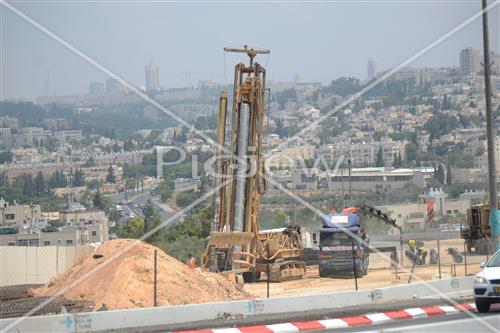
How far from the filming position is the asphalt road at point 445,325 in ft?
65.1

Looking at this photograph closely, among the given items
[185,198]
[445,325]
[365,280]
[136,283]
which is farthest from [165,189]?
[445,325]

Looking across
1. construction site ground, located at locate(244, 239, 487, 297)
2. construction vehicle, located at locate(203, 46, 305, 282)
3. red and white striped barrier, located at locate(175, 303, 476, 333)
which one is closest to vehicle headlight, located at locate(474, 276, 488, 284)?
red and white striped barrier, located at locate(175, 303, 476, 333)

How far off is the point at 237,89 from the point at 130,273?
48.2ft

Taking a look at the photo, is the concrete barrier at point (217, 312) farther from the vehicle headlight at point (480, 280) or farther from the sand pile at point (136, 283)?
the vehicle headlight at point (480, 280)

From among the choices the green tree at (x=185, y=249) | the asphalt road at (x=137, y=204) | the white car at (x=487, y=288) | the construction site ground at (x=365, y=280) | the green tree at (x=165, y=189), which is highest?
the green tree at (x=165, y=189)

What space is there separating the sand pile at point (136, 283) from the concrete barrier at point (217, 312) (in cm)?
308

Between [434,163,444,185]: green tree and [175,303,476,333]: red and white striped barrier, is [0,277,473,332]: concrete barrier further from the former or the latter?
[434,163,444,185]: green tree

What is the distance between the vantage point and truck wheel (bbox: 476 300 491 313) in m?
22.5

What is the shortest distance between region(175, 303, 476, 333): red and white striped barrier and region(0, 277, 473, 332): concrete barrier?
1378 millimetres

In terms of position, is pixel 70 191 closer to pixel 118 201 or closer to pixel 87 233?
pixel 118 201

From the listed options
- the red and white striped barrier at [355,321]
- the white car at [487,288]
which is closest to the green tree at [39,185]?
the red and white striped barrier at [355,321]

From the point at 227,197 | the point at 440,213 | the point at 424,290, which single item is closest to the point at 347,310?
the point at 424,290

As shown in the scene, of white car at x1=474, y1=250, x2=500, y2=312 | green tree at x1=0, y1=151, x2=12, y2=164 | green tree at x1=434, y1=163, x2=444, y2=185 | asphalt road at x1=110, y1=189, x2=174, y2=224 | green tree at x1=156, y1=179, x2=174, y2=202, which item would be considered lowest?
white car at x1=474, y1=250, x2=500, y2=312

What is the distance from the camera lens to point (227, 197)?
132 feet
